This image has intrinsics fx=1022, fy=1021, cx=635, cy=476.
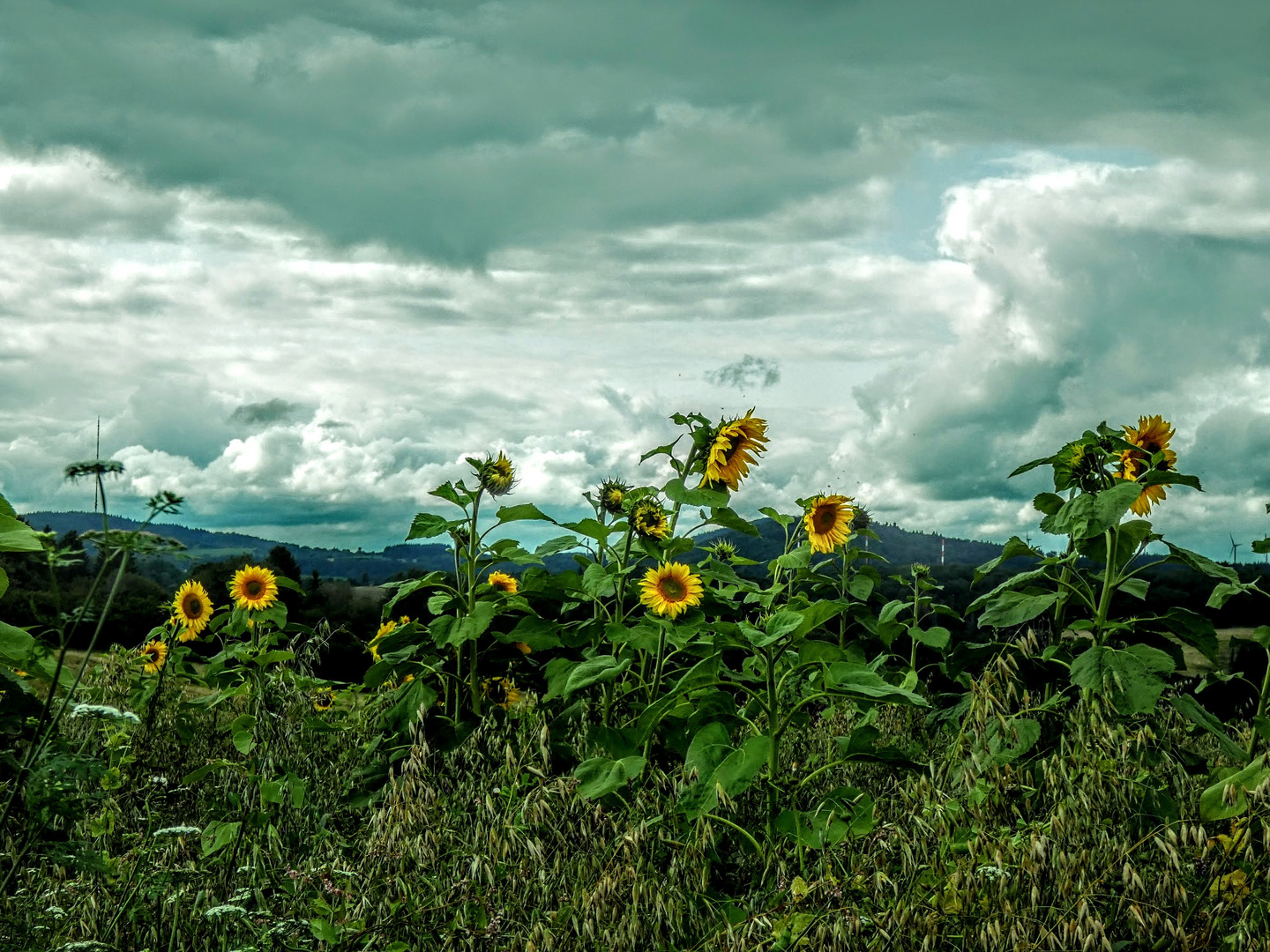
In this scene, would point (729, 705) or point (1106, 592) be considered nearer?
point (729, 705)

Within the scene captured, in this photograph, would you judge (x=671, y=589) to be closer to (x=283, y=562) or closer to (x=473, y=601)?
(x=473, y=601)

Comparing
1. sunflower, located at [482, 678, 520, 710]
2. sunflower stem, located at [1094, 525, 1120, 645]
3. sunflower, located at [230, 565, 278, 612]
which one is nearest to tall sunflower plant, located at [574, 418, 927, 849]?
sunflower, located at [482, 678, 520, 710]

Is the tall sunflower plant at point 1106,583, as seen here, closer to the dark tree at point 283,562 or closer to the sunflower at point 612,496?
the sunflower at point 612,496

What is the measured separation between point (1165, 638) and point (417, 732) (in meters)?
2.82

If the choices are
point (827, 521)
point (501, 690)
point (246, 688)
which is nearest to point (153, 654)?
point (246, 688)

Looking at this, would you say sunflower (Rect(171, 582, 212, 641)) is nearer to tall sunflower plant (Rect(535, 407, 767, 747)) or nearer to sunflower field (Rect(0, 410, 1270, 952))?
sunflower field (Rect(0, 410, 1270, 952))

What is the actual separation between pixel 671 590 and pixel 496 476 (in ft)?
3.49

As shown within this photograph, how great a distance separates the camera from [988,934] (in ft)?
7.67

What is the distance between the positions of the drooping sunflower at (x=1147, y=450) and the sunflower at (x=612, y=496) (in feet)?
6.69

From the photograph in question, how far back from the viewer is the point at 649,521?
3.95 m

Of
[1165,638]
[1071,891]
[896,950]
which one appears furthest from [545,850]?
[1165,638]

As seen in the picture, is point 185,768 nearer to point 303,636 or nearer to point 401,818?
point 303,636

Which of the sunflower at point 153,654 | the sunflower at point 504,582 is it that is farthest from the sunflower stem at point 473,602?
the sunflower at point 153,654

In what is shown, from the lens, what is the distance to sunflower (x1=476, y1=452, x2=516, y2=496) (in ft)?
14.5
